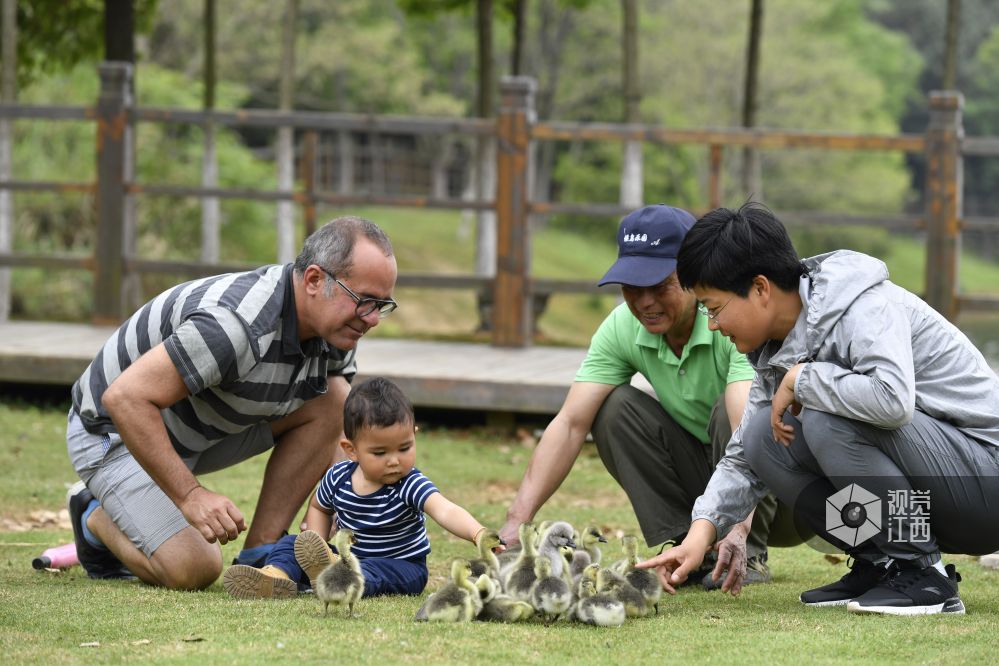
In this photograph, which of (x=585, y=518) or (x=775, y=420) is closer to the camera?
(x=775, y=420)

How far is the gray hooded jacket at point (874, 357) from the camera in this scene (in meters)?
4.09

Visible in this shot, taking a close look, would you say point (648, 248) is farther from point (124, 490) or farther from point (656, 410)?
point (124, 490)

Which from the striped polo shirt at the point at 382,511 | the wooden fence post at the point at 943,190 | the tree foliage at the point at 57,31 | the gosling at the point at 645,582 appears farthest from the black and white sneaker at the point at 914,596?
the tree foliage at the point at 57,31

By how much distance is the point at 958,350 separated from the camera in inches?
171

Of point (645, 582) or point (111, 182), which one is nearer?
point (645, 582)

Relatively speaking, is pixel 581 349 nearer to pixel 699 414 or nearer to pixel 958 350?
pixel 699 414

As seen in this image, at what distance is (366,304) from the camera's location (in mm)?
4738

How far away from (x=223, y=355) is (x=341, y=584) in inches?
37.8

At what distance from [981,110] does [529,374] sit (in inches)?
1670

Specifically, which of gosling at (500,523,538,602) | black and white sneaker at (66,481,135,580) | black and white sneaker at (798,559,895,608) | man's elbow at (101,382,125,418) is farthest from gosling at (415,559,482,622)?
black and white sneaker at (66,481,135,580)

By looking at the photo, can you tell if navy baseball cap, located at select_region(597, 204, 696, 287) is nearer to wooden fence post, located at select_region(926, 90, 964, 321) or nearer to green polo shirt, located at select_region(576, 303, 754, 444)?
green polo shirt, located at select_region(576, 303, 754, 444)

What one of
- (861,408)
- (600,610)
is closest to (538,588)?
(600,610)

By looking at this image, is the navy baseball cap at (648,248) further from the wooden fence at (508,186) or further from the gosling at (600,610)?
the wooden fence at (508,186)

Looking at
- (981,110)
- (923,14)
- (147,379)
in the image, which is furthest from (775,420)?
(923,14)
